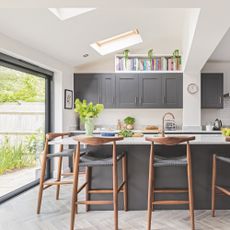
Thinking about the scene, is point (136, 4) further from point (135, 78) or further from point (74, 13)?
point (135, 78)

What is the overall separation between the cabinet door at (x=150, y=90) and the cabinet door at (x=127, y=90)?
0.44 ft

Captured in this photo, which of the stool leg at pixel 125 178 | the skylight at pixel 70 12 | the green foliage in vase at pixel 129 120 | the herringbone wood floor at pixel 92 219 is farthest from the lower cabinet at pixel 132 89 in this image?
the herringbone wood floor at pixel 92 219

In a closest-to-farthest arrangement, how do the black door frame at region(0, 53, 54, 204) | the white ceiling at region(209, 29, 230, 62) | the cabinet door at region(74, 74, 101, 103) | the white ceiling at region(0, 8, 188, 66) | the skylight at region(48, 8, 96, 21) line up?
the white ceiling at region(0, 8, 188, 66) < the skylight at region(48, 8, 96, 21) < the black door frame at region(0, 53, 54, 204) < the white ceiling at region(209, 29, 230, 62) < the cabinet door at region(74, 74, 101, 103)

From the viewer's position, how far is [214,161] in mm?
2975

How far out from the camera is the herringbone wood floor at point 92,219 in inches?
107

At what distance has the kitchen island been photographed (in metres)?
3.15

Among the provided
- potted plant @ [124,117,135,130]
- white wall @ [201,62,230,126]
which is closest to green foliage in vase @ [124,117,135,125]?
potted plant @ [124,117,135,130]

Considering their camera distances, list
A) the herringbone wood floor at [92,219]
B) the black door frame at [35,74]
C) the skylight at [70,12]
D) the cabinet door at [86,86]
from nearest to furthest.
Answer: the herringbone wood floor at [92,219] → the skylight at [70,12] → the black door frame at [35,74] → the cabinet door at [86,86]

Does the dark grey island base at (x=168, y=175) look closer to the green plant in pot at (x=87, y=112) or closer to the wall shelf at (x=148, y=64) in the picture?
the green plant in pot at (x=87, y=112)

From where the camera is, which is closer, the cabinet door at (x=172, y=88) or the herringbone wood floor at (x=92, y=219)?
the herringbone wood floor at (x=92, y=219)

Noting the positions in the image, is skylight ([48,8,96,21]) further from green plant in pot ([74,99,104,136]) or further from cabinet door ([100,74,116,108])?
cabinet door ([100,74,116,108])

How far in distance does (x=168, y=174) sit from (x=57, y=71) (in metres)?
3.03

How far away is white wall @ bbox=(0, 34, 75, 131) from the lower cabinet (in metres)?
0.39

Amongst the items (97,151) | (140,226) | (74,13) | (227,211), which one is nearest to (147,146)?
(97,151)
